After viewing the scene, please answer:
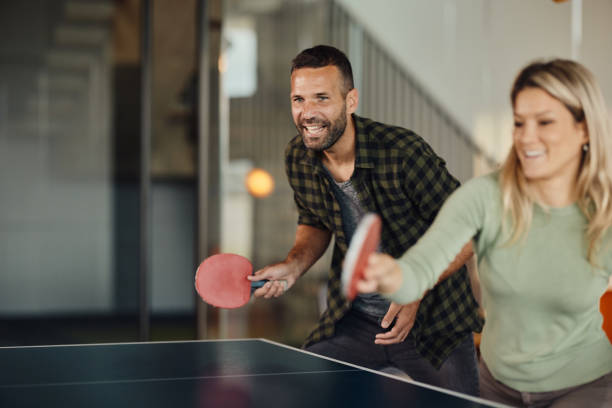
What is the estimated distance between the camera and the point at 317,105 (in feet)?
7.85

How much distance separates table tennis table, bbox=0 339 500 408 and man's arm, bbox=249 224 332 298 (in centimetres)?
20

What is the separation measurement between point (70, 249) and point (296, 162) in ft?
8.70

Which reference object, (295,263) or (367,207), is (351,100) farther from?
(295,263)

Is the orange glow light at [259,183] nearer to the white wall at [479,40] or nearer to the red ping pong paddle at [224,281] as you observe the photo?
the white wall at [479,40]

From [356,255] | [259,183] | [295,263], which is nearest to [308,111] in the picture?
[295,263]

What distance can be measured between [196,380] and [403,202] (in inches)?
39.4

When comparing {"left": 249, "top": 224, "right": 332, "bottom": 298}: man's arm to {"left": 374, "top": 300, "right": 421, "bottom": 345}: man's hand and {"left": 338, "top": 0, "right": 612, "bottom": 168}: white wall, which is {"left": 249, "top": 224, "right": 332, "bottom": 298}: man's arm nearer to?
{"left": 374, "top": 300, "right": 421, "bottom": 345}: man's hand

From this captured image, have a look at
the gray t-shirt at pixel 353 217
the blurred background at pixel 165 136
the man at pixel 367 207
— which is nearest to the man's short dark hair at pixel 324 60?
the man at pixel 367 207

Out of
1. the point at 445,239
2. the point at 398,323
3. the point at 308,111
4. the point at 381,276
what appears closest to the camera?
the point at 381,276

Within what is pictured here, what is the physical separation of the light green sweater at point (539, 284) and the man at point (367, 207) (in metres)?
0.53

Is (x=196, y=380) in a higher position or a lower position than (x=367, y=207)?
lower

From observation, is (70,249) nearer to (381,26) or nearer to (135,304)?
(135,304)

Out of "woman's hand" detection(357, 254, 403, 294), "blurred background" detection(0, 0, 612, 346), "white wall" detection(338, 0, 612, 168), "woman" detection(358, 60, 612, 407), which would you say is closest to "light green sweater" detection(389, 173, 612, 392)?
"woman" detection(358, 60, 612, 407)

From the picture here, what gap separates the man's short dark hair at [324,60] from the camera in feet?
7.93
